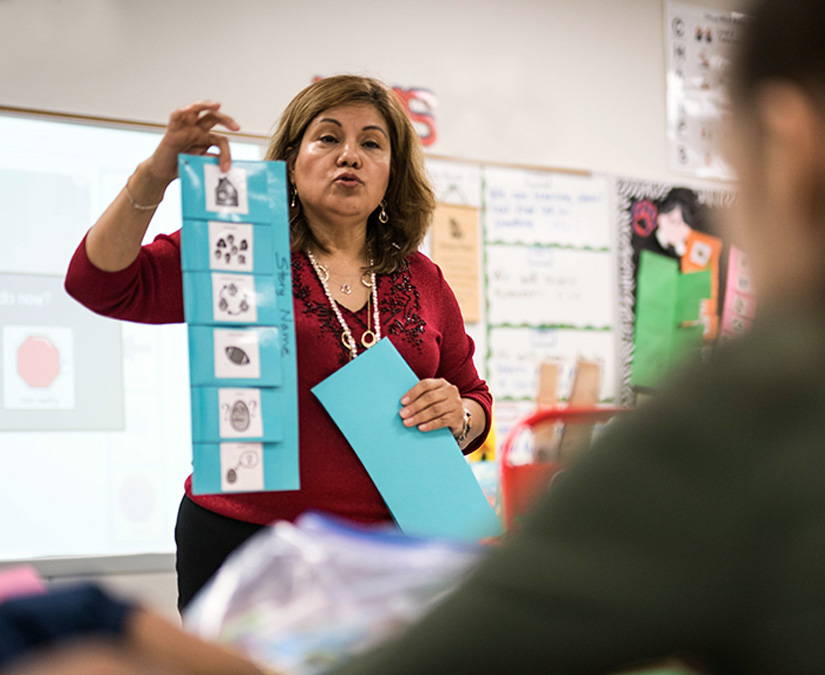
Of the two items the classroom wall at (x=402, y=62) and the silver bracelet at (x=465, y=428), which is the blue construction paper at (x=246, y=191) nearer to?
the silver bracelet at (x=465, y=428)

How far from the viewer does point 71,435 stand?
7.29 ft

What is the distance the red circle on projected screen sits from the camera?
86.7 inches

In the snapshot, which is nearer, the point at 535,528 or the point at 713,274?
the point at 535,528

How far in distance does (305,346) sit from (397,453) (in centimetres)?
19

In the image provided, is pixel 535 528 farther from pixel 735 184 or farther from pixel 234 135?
pixel 234 135

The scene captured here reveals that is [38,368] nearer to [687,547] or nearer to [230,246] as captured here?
[230,246]

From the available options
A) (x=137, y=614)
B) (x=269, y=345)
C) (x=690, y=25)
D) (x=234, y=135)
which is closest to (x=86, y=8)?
(x=234, y=135)

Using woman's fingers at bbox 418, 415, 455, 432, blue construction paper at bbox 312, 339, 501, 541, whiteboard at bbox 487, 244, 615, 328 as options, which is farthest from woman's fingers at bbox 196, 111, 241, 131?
whiteboard at bbox 487, 244, 615, 328

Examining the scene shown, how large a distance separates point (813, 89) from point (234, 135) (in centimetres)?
230

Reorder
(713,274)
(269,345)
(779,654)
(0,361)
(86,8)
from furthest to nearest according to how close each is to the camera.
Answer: (713,274) < (86,8) < (0,361) < (269,345) < (779,654)

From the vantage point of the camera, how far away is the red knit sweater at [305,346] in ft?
3.77

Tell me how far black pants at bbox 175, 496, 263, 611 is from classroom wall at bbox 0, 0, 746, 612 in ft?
3.42

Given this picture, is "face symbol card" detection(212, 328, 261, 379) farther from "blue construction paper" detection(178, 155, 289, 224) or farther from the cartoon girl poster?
the cartoon girl poster

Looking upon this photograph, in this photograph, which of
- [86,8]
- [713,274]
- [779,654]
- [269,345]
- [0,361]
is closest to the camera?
[779,654]
